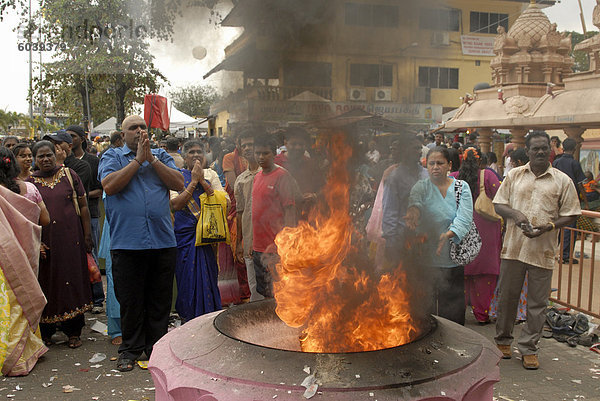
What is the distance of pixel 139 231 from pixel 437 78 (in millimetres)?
2687

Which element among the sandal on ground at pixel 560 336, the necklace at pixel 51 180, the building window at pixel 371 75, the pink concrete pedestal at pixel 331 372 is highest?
the building window at pixel 371 75

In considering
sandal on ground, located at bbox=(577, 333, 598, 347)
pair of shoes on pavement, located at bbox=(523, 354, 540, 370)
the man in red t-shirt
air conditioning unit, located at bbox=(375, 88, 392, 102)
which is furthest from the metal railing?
air conditioning unit, located at bbox=(375, 88, 392, 102)

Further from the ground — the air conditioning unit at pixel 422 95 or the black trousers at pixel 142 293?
the air conditioning unit at pixel 422 95

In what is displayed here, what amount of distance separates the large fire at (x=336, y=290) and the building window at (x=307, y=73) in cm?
43

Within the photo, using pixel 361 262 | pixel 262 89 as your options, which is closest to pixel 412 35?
pixel 262 89

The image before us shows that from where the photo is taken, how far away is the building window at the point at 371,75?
262cm

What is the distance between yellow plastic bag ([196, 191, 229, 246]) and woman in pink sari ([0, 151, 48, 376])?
150cm

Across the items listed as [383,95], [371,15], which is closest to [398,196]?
[383,95]

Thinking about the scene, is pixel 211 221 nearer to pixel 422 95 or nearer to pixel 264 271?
pixel 264 271

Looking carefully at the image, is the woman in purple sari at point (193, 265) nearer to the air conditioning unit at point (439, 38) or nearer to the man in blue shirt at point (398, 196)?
the man in blue shirt at point (398, 196)

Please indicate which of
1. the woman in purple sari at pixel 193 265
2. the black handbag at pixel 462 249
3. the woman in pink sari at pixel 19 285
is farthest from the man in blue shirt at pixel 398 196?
the woman in pink sari at pixel 19 285

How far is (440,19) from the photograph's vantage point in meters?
2.69

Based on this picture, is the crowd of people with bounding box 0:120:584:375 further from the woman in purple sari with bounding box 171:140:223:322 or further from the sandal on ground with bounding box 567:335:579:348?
the sandal on ground with bounding box 567:335:579:348

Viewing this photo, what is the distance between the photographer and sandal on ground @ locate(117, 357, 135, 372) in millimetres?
4453
